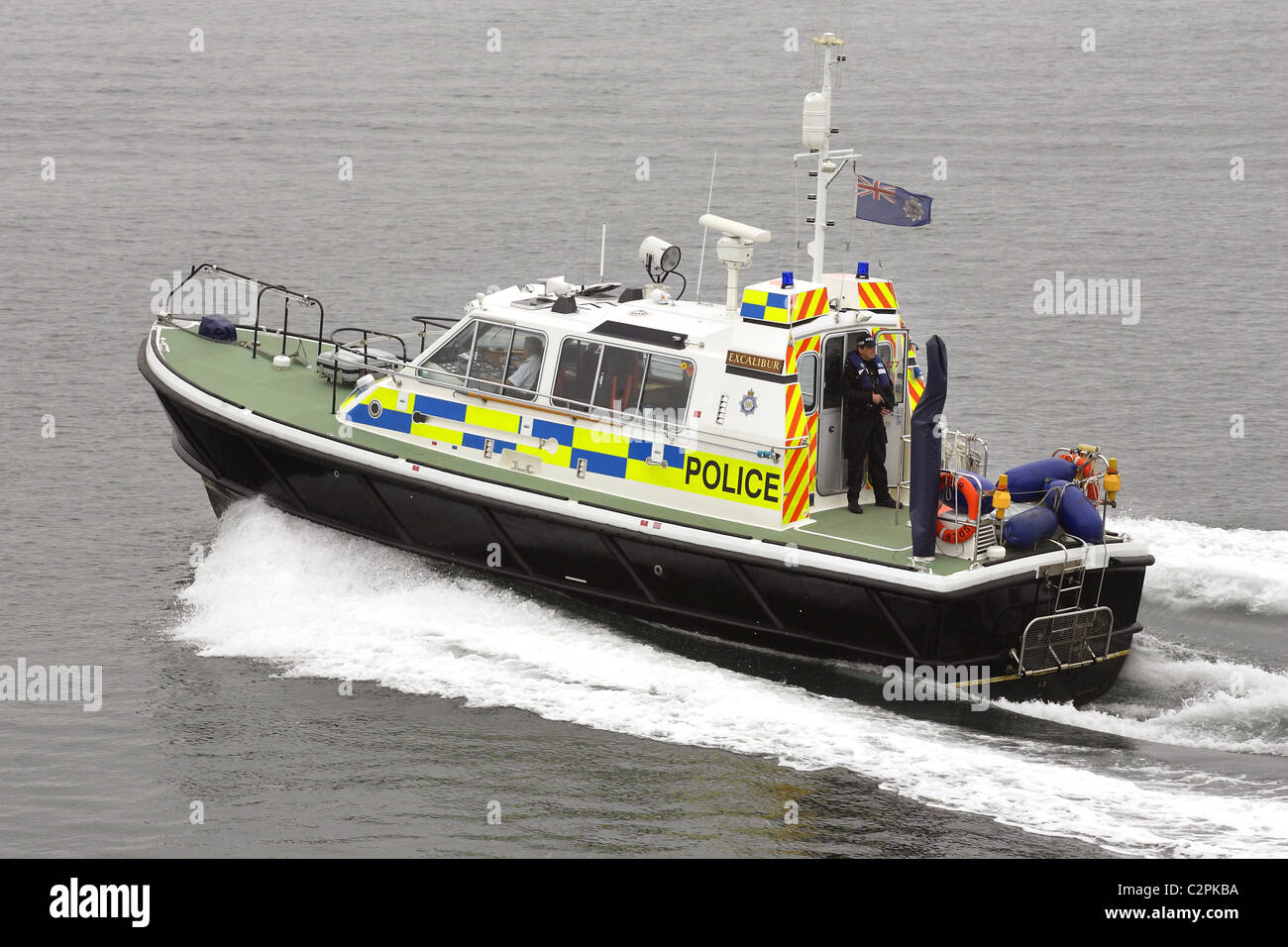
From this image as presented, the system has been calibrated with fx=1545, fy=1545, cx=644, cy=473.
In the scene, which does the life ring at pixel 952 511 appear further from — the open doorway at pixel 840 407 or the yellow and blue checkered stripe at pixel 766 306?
the yellow and blue checkered stripe at pixel 766 306

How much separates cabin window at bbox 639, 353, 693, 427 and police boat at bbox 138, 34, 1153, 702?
0.02m

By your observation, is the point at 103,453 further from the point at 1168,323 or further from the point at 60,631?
the point at 1168,323

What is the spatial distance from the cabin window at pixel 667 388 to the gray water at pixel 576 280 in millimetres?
1756

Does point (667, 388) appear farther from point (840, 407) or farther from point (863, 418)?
point (863, 418)

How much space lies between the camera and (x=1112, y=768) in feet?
34.1

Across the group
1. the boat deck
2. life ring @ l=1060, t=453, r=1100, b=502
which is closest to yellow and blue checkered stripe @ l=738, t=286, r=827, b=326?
the boat deck

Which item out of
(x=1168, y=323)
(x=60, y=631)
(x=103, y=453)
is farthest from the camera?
(x=1168, y=323)

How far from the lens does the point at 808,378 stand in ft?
39.2

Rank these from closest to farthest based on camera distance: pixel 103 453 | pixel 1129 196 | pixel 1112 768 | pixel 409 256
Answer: pixel 1112 768, pixel 103 453, pixel 409 256, pixel 1129 196

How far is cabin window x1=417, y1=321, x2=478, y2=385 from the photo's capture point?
12797 millimetres

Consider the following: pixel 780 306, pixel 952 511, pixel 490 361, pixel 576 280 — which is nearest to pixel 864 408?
pixel 780 306

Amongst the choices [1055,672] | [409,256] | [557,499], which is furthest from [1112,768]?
[409,256]

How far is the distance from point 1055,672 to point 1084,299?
13.2m

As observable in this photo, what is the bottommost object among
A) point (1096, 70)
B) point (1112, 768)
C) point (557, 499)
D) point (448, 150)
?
point (1112, 768)
